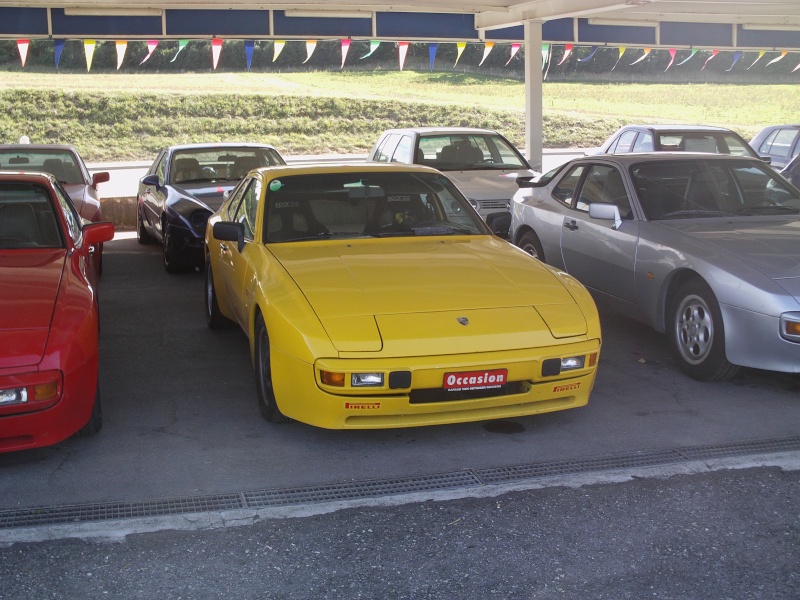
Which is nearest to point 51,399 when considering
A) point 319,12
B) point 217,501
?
point 217,501

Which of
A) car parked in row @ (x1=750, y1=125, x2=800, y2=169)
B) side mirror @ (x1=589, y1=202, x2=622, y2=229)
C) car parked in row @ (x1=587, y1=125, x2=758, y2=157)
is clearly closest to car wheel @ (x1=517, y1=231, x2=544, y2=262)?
side mirror @ (x1=589, y1=202, x2=622, y2=229)

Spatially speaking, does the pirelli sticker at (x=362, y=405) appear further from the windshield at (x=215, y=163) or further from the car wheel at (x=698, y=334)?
the windshield at (x=215, y=163)

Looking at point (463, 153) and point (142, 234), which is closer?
point (463, 153)

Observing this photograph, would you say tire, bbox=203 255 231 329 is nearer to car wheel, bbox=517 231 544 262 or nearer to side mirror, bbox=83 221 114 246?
side mirror, bbox=83 221 114 246

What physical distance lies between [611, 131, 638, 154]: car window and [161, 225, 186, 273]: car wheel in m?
7.05

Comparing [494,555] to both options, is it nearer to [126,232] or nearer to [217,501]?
[217,501]

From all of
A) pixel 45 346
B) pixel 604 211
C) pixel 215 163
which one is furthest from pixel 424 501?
pixel 215 163

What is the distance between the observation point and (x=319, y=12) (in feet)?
48.9

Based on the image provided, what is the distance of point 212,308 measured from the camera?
7.42 m

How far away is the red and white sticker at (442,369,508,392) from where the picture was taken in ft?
14.8

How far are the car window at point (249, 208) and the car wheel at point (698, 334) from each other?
2.87 m

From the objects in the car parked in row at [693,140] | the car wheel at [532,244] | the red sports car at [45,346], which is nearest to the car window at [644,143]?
the car parked in row at [693,140]

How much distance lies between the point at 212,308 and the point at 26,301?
2679 mm

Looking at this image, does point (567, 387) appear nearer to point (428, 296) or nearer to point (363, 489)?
point (428, 296)
